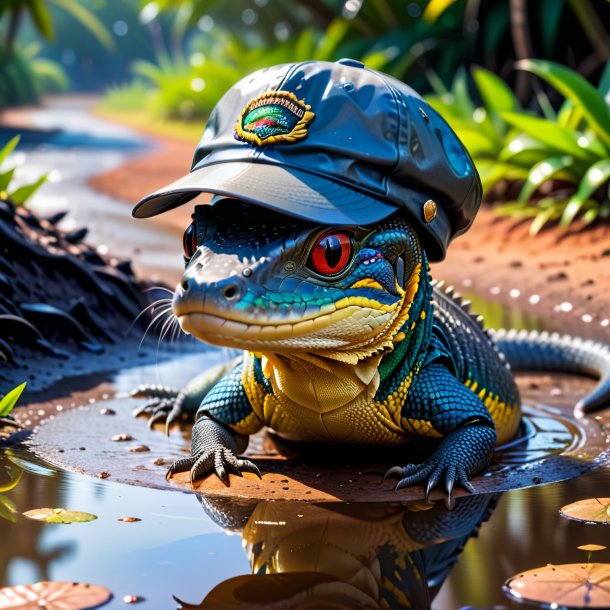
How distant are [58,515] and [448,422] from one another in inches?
57.5

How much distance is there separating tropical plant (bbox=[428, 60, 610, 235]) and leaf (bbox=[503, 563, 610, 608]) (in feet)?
20.5

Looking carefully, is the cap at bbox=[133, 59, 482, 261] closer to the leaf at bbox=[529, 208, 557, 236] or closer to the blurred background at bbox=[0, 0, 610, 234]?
the blurred background at bbox=[0, 0, 610, 234]

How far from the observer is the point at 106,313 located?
7.02 m

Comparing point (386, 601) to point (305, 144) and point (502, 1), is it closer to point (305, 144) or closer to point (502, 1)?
point (305, 144)

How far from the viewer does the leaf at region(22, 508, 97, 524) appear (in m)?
3.48

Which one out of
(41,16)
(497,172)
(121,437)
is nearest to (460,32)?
(497,172)

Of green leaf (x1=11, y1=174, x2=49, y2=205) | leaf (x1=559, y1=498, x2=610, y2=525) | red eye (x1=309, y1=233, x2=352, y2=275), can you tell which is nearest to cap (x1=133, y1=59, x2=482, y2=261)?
red eye (x1=309, y1=233, x2=352, y2=275)

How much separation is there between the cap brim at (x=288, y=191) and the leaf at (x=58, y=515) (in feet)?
3.62

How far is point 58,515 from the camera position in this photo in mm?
3520

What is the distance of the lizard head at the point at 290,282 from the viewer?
3428mm

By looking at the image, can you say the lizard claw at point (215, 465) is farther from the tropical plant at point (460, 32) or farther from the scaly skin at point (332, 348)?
the tropical plant at point (460, 32)

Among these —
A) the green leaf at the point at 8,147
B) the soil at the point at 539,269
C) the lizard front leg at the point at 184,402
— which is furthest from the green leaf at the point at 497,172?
the lizard front leg at the point at 184,402

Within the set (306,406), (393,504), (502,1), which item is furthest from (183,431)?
(502,1)

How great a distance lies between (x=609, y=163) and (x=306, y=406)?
5.76 metres
